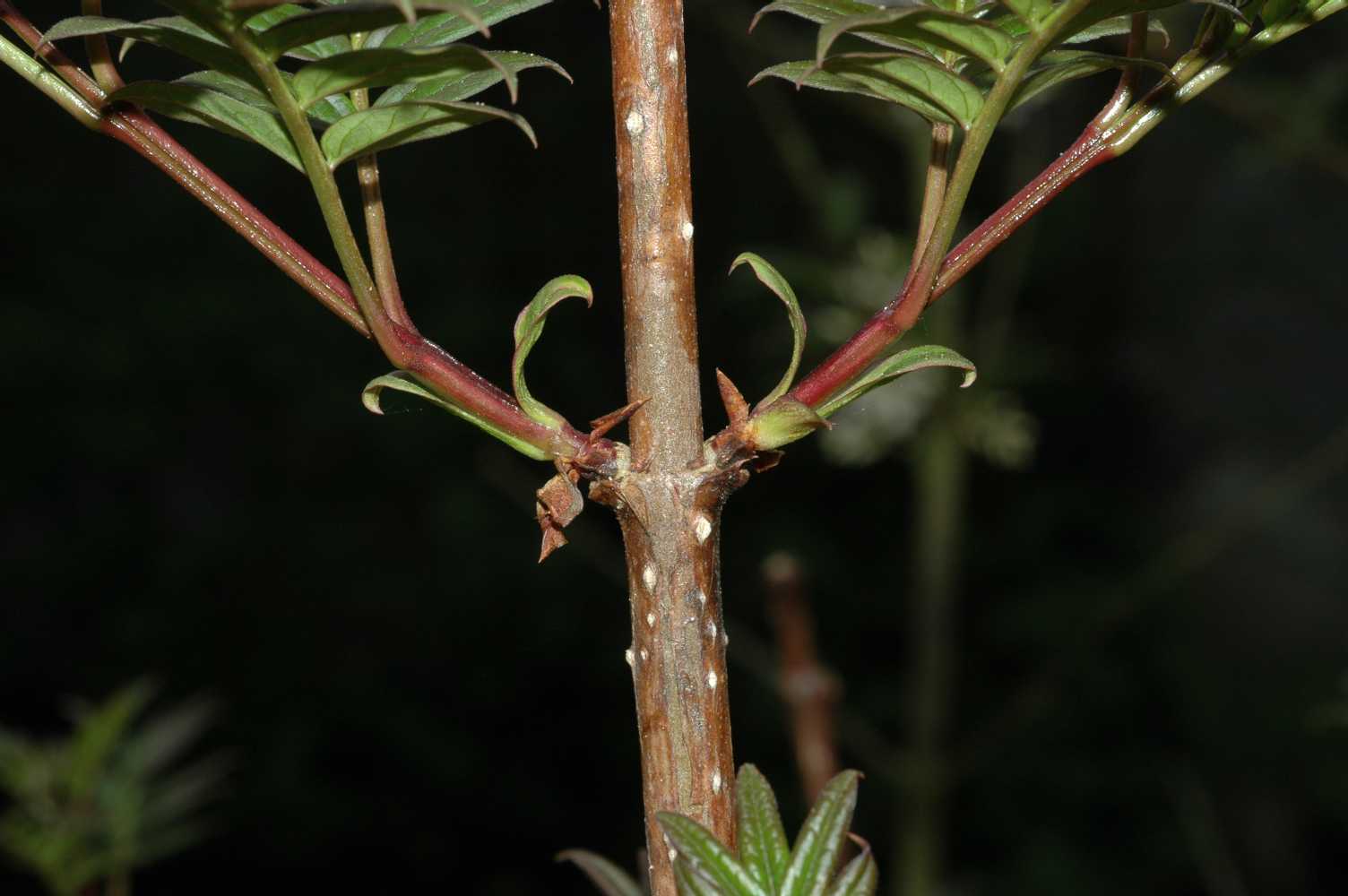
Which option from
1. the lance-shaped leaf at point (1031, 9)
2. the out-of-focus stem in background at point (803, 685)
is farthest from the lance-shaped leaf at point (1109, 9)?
the out-of-focus stem in background at point (803, 685)

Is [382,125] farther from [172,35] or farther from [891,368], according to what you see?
[891,368]

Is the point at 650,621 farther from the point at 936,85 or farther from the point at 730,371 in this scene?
the point at 730,371

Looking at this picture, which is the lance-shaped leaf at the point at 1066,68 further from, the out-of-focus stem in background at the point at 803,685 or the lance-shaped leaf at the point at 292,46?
the out-of-focus stem in background at the point at 803,685

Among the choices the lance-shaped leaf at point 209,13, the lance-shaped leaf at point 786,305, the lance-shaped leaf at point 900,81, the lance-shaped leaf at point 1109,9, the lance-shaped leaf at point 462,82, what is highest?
the lance-shaped leaf at point 462,82

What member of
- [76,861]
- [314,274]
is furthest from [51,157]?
[314,274]

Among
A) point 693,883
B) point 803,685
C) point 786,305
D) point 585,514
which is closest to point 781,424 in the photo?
→ point 786,305

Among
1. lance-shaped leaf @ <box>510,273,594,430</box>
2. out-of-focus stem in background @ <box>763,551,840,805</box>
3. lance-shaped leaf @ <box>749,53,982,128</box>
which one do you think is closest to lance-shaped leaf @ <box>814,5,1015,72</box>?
lance-shaped leaf @ <box>749,53,982,128</box>

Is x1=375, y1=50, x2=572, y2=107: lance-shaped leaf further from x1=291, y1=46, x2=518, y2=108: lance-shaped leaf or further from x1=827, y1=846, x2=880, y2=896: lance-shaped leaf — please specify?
x1=827, y1=846, x2=880, y2=896: lance-shaped leaf
